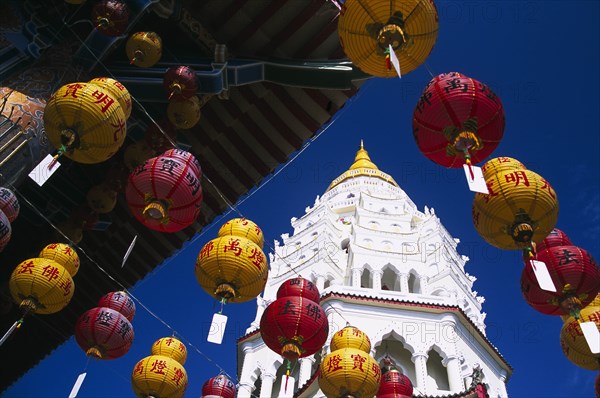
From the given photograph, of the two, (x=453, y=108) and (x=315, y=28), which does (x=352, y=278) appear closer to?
(x=315, y=28)

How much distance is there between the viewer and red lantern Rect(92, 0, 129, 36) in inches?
260

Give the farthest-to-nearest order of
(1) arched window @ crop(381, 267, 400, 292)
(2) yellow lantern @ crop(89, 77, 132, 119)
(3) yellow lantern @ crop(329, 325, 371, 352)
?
(1) arched window @ crop(381, 267, 400, 292) → (3) yellow lantern @ crop(329, 325, 371, 352) → (2) yellow lantern @ crop(89, 77, 132, 119)

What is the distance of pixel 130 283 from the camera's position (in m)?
10.3

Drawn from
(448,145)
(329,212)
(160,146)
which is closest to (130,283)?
(160,146)

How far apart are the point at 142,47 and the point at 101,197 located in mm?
2288

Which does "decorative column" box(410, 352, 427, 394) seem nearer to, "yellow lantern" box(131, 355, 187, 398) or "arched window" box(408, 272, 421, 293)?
"arched window" box(408, 272, 421, 293)

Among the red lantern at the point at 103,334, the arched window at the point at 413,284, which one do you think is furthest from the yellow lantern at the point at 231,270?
the arched window at the point at 413,284

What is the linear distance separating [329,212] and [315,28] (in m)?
18.1

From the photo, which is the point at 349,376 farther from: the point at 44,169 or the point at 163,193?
the point at 44,169

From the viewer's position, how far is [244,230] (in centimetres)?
657

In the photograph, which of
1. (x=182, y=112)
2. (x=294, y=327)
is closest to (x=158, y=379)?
(x=294, y=327)

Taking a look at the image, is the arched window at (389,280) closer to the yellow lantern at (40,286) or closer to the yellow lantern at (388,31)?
the yellow lantern at (40,286)

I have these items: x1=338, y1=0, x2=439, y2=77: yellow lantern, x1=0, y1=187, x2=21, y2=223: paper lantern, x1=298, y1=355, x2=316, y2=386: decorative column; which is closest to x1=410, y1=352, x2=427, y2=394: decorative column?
x1=298, y1=355, x2=316, y2=386: decorative column

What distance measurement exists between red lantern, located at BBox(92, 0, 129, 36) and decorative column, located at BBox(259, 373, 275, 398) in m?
14.6
